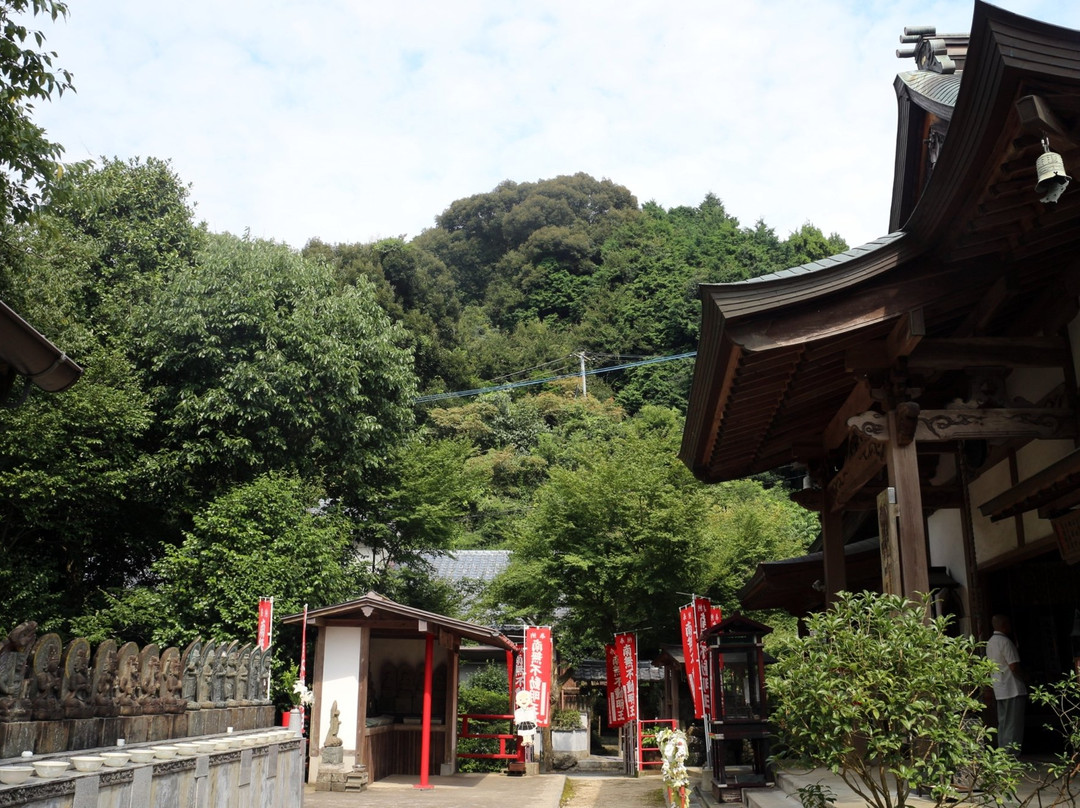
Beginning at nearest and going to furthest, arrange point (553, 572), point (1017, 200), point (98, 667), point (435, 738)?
point (1017, 200) < point (98, 667) < point (435, 738) < point (553, 572)

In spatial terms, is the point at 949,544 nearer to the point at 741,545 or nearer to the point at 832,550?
the point at 832,550

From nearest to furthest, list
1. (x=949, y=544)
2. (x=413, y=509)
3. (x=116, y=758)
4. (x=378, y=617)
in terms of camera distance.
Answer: (x=116, y=758) < (x=949, y=544) < (x=378, y=617) < (x=413, y=509)

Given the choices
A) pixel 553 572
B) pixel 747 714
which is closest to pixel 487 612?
pixel 553 572

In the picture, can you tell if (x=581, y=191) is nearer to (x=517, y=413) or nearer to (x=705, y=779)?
(x=517, y=413)

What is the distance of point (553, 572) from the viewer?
22.2 m

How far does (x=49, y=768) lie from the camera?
16.5 feet

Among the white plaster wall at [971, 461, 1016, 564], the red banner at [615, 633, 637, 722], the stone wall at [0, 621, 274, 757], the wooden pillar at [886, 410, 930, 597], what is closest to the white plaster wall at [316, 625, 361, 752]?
the stone wall at [0, 621, 274, 757]

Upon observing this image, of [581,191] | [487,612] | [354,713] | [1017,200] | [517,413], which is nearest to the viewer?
[1017,200]

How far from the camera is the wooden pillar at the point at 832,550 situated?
9375 mm

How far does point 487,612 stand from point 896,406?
20.9m

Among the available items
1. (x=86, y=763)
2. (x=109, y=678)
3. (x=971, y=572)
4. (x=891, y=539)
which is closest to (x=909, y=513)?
(x=891, y=539)

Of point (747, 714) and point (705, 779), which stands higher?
point (747, 714)

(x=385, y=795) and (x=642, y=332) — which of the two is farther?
(x=642, y=332)

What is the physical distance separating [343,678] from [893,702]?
11.6m
